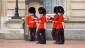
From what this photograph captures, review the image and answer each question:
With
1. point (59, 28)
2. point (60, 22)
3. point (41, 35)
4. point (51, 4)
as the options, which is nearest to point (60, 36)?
point (59, 28)

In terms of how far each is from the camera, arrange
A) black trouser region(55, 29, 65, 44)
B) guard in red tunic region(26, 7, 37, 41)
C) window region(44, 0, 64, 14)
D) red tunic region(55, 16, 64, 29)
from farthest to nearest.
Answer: window region(44, 0, 64, 14) < guard in red tunic region(26, 7, 37, 41) < black trouser region(55, 29, 65, 44) < red tunic region(55, 16, 64, 29)

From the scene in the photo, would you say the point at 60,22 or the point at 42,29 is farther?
the point at 42,29

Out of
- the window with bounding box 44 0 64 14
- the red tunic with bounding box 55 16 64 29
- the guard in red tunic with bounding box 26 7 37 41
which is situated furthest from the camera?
Answer: the window with bounding box 44 0 64 14

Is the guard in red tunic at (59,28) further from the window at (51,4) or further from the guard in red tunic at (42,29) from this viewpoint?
the window at (51,4)

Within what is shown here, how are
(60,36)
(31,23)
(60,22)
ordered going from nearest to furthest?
(60,22)
(60,36)
(31,23)

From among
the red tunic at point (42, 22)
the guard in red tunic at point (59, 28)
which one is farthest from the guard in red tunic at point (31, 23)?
the guard in red tunic at point (59, 28)

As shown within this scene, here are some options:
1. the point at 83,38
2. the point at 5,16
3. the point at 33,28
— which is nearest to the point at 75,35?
the point at 83,38

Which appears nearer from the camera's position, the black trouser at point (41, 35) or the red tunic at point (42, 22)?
the red tunic at point (42, 22)

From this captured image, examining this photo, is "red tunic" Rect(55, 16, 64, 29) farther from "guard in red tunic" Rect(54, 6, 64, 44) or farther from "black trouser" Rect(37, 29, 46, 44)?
"black trouser" Rect(37, 29, 46, 44)

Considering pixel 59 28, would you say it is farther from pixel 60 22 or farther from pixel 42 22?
pixel 42 22

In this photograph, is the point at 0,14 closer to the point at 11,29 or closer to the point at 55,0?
the point at 11,29

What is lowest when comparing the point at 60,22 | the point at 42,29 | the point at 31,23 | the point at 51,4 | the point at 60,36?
the point at 60,36

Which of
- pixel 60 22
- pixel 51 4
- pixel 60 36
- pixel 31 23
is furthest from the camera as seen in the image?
pixel 51 4

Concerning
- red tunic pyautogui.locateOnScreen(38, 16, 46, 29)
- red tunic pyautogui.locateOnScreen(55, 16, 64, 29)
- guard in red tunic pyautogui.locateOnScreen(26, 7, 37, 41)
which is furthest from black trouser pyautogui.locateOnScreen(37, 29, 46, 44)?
guard in red tunic pyautogui.locateOnScreen(26, 7, 37, 41)
